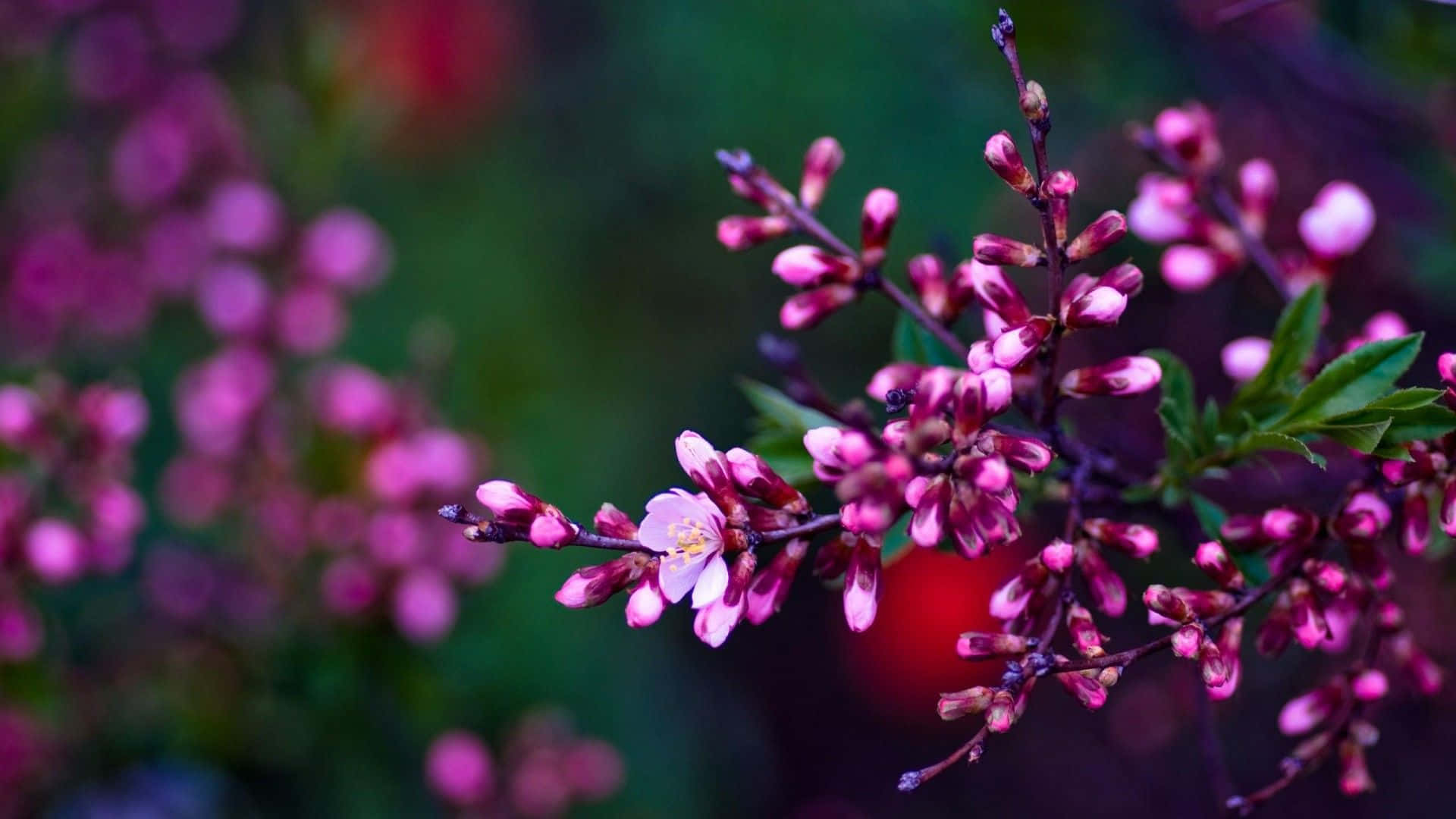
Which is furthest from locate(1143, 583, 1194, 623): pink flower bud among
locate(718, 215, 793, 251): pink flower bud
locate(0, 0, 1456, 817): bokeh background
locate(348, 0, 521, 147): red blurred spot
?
locate(348, 0, 521, 147): red blurred spot

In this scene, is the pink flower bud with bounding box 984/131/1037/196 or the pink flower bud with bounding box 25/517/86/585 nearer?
the pink flower bud with bounding box 984/131/1037/196

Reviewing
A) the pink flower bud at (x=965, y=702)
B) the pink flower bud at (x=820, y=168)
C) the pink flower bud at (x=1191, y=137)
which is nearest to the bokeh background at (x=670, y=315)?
the pink flower bud at (x=1191, y=137)

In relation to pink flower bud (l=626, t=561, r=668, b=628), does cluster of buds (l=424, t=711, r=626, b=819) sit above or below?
below

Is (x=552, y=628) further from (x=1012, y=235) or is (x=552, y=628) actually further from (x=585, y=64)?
(x=585, y=64)

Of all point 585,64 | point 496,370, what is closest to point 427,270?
point 496,370

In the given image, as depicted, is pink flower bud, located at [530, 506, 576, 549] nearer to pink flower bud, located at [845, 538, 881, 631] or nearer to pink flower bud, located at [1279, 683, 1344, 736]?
pink flower bud, located at [845, 538, 881, 631]

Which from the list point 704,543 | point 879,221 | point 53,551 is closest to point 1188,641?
point 704,543

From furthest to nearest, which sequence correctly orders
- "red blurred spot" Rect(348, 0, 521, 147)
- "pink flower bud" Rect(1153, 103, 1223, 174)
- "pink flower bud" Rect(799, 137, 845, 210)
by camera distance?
"red blurred spot" Rect(348, 0, 521, 147) → "pink flower bud" Rect(1153, 103, 1223, 174) → "pink flower bud" Rect(799, 137, 845, 210)
